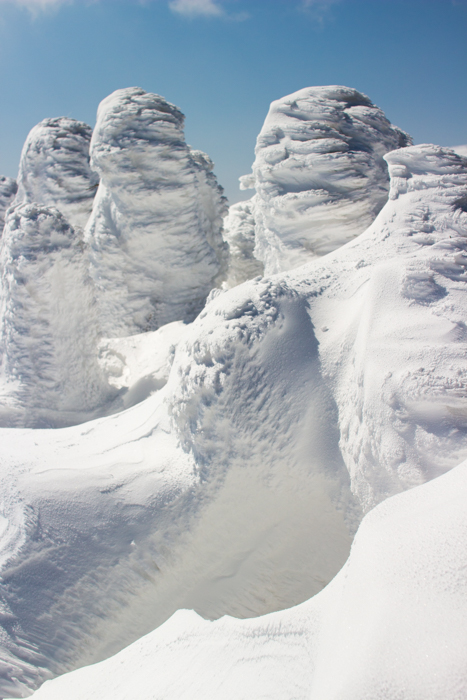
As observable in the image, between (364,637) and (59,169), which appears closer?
(364,637)

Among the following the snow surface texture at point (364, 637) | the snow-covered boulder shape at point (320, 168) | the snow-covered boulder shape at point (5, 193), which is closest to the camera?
the snow surface texture at point (364, 637)

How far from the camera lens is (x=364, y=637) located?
465mm

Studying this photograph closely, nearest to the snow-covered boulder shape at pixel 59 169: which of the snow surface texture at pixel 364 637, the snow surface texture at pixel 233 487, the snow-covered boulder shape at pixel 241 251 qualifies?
the snow-covered boulder shape at pixel 241 251

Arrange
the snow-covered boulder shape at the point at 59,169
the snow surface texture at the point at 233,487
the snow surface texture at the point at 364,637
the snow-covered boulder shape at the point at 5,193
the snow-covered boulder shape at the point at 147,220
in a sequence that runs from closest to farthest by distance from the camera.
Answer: the snow surface texture at the point at 364,637
the snow surface texture at the point at 233,487
the snow-covered boulder shape at the point at 147,220
the snow-covered boulder shape at the point at 59,169
the snow-covered boulder shape at the point at 5,193

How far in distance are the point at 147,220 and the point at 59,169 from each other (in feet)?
4.85

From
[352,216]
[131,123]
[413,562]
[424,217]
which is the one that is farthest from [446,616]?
[131,123]

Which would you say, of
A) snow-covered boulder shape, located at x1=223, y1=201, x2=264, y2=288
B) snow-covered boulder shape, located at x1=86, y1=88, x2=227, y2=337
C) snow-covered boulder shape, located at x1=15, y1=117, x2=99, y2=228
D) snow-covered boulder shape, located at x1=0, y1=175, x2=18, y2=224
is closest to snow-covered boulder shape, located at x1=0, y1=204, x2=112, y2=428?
snow-covered boulder shape, located at x1=86, y1=88, x2=227, y2=337

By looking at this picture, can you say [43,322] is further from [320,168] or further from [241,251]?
[241,251]

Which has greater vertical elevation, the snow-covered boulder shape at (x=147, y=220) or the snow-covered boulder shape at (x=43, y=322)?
the snow-covered boulder shape at (x=147, y=220)

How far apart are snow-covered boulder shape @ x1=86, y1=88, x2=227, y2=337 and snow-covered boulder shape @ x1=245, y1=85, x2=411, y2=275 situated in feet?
3.28

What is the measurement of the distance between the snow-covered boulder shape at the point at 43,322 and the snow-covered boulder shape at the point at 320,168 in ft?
3.07

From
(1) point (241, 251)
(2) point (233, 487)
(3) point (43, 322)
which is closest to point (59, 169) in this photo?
(1) point (241, 251)

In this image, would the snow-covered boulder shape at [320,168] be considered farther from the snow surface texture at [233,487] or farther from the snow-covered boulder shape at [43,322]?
the snow-covered boulder shape at [43,322]

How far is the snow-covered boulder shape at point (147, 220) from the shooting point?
9.23ft
